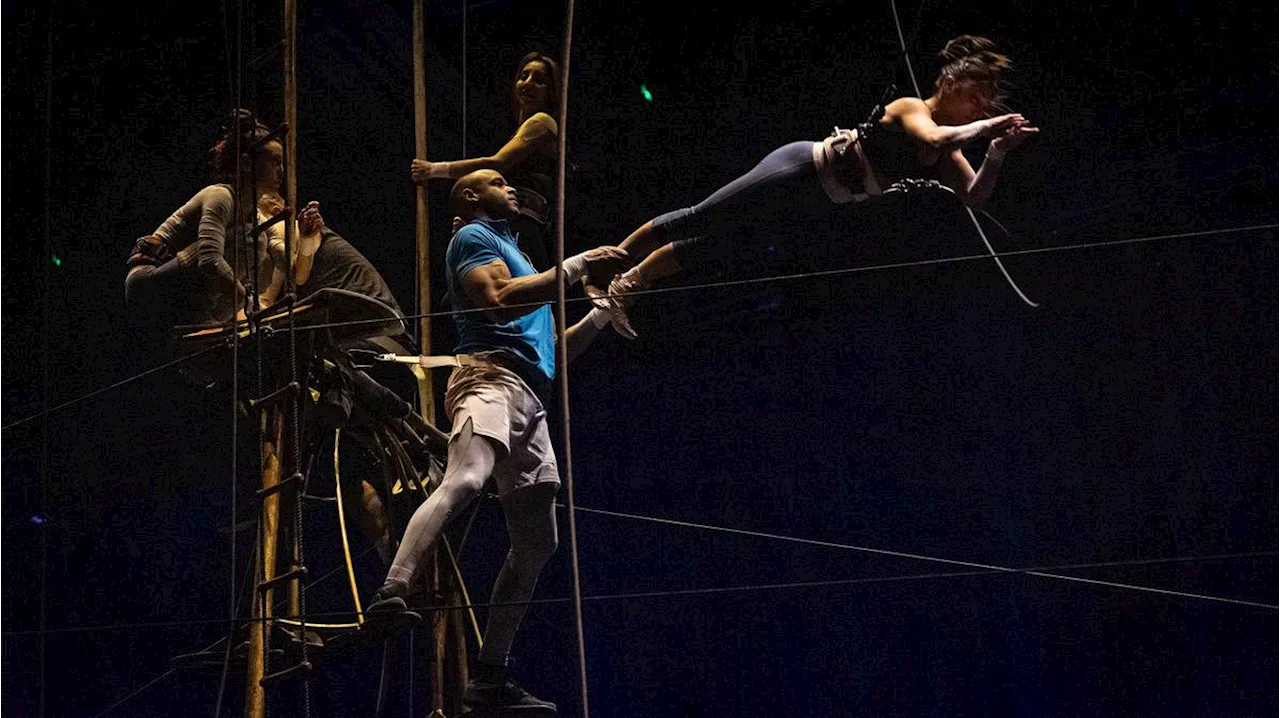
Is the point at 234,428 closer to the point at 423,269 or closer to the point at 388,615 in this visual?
the point at 423,269

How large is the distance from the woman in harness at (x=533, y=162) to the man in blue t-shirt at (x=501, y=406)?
0.13 ft

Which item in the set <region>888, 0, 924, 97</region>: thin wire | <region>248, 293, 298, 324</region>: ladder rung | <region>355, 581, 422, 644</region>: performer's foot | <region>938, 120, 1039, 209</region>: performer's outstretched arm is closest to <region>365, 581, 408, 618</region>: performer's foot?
<region>355, 581, 422, 644</region>: performer's foot

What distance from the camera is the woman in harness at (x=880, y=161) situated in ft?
16.5

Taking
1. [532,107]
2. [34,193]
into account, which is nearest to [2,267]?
[34,193]

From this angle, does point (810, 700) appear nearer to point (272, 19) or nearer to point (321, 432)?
point (321, 432)

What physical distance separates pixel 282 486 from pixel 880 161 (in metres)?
1.81

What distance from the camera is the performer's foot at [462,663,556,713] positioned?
16.3 ft

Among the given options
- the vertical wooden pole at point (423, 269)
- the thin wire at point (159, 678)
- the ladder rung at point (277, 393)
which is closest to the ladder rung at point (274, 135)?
the vertical wooden pole at point (423, 269)

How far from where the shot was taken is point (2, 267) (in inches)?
242

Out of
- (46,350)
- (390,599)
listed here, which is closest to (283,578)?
(390,599)

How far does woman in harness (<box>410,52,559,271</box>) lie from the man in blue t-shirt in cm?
4

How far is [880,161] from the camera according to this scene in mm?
5105

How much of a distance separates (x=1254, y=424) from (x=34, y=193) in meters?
3.73

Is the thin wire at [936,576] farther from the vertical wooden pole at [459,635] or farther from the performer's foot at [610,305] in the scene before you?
the performer's foot at [610,305]
